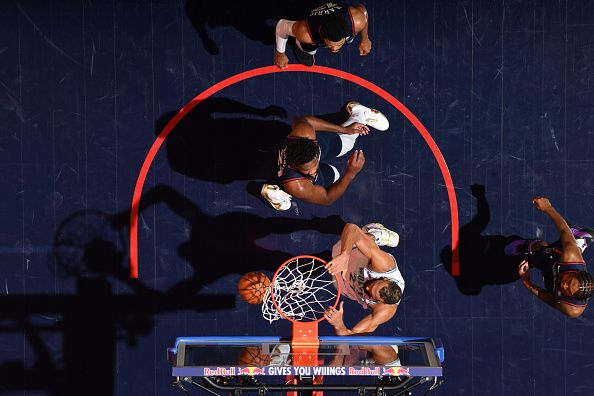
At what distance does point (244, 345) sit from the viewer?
7742 mm

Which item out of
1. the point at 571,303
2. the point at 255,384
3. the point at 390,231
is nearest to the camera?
the point at 255,384

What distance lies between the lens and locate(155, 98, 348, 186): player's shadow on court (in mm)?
9688

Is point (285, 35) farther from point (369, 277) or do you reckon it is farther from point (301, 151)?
point (369, 277)

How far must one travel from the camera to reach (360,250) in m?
8.39

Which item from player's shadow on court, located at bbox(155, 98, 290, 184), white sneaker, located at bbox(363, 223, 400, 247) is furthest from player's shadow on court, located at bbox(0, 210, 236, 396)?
white sneaker, located at bbox(363, 223, 400, 247)

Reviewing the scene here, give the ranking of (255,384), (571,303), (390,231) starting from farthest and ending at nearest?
(390,231), (571,303), (255,384)

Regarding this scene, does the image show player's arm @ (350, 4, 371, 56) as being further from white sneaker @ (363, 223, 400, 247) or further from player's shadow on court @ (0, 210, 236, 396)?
player's shadow on court @ (0, 210, 236, 396)

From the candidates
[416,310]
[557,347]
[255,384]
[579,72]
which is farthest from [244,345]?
[579,72]

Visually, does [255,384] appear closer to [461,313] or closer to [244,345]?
[244,345]

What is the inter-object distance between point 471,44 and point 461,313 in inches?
142

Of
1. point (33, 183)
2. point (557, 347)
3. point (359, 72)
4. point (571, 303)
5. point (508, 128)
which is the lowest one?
point (557, 347)

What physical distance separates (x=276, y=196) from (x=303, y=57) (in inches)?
73.6

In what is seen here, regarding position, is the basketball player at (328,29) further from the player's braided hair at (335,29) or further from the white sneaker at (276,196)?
the white sneaker at (276,196)

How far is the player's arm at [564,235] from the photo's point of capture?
866 centimetres
